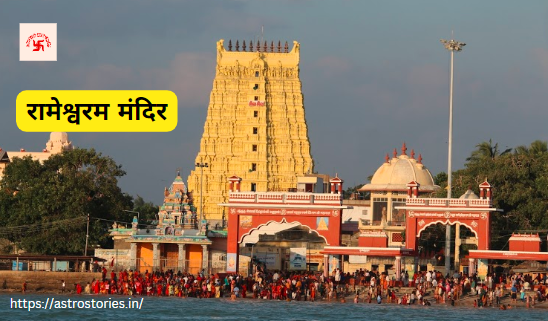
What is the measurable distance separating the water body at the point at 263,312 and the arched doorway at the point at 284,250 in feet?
39.4

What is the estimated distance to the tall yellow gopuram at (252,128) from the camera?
115688 mm

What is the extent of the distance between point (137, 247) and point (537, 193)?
2424cm

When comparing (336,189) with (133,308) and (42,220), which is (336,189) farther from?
(42,220)

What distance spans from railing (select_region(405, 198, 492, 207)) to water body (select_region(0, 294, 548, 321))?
736 centimetres

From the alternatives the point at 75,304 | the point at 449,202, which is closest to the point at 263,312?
the point at 75,304

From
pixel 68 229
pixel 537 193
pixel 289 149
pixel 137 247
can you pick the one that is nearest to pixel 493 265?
pixel 537 193

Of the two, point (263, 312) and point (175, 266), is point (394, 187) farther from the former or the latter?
point (263, 312)

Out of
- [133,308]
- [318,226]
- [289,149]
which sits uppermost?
[289,149]

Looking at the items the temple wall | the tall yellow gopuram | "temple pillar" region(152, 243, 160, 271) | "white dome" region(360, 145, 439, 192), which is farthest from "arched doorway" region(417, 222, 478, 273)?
the tall yellow gopuram

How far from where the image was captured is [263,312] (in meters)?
55.5

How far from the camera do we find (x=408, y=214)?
6619 centimetres

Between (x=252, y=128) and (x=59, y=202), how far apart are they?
38.1m

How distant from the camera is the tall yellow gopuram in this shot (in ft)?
380

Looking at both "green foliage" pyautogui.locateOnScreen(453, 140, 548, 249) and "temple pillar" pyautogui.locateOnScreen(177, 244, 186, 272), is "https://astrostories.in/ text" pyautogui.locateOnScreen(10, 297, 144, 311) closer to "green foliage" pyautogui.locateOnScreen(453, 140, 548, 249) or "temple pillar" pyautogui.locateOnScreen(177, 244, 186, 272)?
"temple pillar" pyautogui.locateOnScreen(177, 244, 186, 272)
